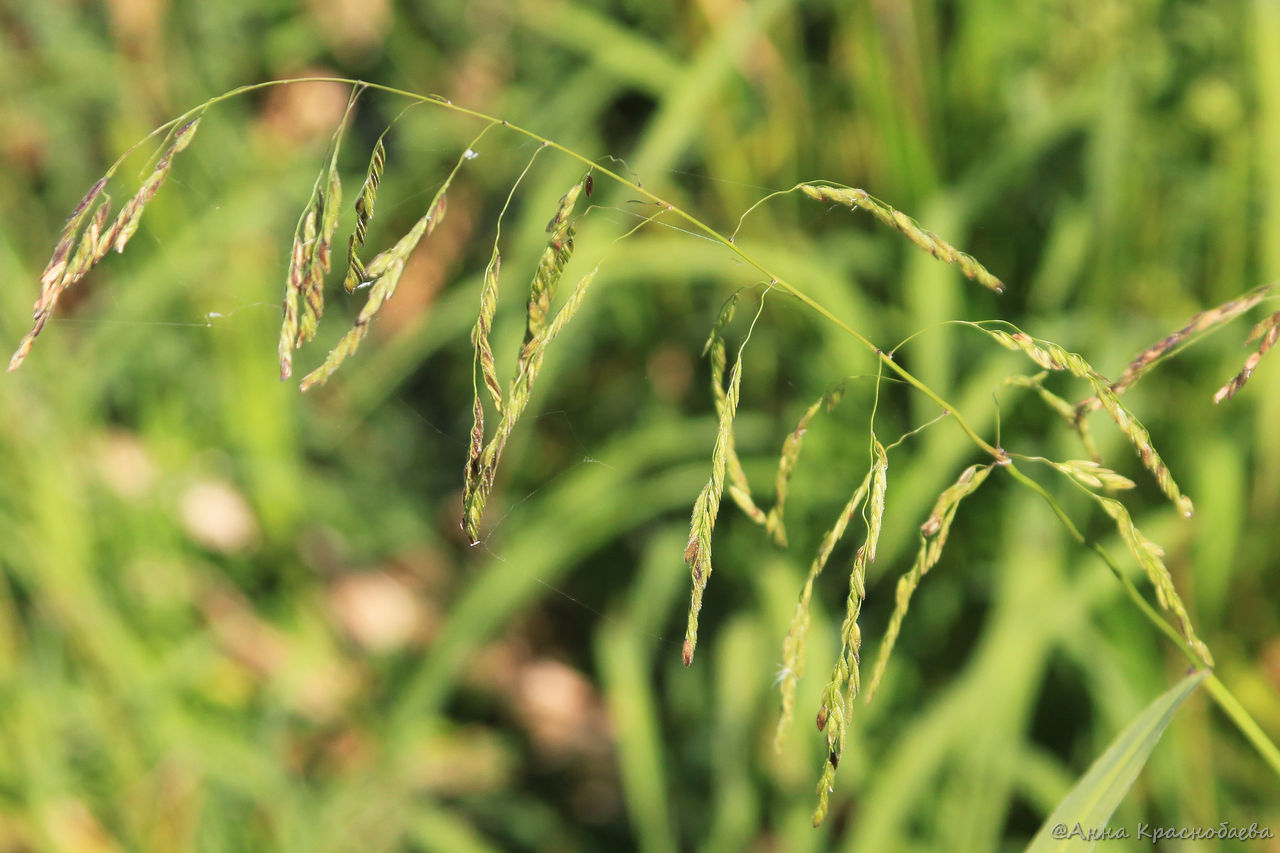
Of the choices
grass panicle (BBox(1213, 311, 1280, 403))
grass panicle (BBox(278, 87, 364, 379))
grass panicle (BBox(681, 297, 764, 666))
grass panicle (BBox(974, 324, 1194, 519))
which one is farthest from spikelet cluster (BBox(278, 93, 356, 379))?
grass panicle (BBox(1213, 311, 1280, 403))

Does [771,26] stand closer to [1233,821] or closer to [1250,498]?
[1250,498]

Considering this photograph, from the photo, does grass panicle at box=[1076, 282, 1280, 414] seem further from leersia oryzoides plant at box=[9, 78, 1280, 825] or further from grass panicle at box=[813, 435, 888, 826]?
grass panicle at box=[813, 435, 888, 826]

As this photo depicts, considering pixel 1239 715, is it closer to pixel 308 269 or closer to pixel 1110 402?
pixel 1110 402

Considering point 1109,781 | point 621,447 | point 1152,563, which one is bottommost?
point 621,447

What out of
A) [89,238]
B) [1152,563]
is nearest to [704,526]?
[1152,563]

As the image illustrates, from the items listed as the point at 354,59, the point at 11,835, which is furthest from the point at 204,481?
the point at 354,59

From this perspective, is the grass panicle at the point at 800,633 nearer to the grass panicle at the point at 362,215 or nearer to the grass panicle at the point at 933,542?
the grass panicle at the point at 933,542

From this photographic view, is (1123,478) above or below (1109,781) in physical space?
above
